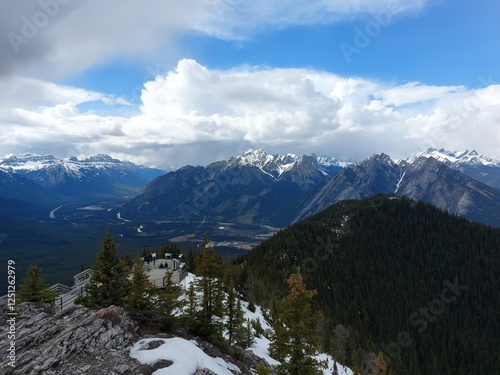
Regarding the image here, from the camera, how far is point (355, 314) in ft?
489

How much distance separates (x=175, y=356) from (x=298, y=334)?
1017cm

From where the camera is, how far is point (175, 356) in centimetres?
2441

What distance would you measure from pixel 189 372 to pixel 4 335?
22.3 metres

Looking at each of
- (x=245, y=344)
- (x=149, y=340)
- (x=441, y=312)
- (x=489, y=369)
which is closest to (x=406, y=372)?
(x=489, y=369)

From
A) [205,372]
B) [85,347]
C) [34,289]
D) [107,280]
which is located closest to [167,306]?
[107,280]

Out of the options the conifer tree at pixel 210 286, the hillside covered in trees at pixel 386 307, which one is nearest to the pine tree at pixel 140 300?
the conifer tree at pixel 210 286

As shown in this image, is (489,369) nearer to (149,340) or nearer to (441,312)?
(441,312)

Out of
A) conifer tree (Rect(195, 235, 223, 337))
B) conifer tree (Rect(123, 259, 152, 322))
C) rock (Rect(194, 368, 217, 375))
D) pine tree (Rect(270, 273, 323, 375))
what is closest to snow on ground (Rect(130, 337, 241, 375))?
rock (Rect(194, 368, 217, 375))

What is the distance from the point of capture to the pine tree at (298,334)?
28.0 meters

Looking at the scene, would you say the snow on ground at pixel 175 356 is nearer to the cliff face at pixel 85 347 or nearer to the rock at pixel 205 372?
the cliff face at pixel 85 347

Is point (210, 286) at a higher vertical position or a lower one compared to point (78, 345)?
lower

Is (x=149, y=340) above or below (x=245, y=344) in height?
above

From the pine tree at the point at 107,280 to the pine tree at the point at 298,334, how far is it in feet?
55.4

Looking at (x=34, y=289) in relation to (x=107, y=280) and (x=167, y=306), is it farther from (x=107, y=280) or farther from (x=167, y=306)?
(x=167, y=306)
